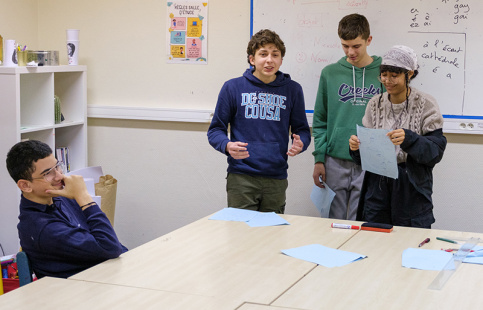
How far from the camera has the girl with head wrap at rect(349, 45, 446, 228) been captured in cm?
300

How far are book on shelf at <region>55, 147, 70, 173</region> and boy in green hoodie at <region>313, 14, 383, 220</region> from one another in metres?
1.80

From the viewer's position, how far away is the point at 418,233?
2.68m

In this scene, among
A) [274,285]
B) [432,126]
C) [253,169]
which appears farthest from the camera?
[253,169]

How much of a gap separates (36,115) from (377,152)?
2.32 m

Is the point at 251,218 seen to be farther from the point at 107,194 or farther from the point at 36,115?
the point at 36,115

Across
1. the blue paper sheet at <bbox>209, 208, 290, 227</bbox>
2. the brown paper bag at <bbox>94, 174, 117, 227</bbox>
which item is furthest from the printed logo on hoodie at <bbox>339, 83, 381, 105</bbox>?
the brown paper bag at <bbox>94, 174, 117, 227</bbox>

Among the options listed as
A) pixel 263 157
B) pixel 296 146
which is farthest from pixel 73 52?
pixel 296 146

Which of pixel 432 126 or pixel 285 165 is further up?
pixel 432 126

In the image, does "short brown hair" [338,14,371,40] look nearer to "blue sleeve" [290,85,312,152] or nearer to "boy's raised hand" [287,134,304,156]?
"blue sleeve" [290,85,312,152]

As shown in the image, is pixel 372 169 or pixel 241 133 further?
pixel 241 133

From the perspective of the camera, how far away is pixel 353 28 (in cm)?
346

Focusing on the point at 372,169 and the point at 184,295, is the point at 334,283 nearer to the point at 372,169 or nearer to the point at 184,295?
the point at 184,295

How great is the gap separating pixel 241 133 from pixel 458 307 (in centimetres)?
180

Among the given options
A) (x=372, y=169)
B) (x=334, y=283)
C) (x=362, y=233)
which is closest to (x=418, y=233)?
(x=362, y=233)
